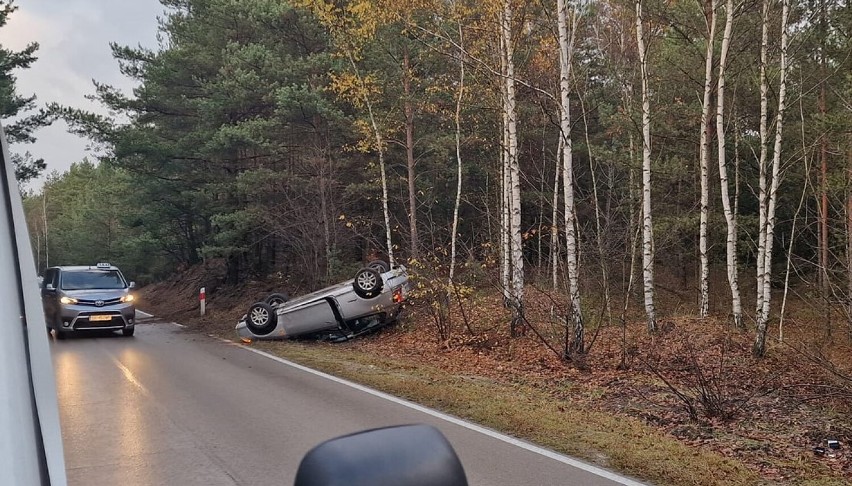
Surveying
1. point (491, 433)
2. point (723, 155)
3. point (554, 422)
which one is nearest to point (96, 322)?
point (491, 433)

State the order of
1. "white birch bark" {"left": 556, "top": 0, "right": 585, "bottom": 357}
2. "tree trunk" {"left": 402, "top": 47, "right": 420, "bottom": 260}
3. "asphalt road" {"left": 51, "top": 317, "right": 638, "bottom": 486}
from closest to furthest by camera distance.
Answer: "asphalt road" {"left": 51, "top": 317, "right": 638, "bottom": 486}
"white birch bark" {"left": 556, "top": 0, "right": 585, "bottom": 357}
"tree trunk" {"left": 402, "top": 47, "right": 420, "bottom": 260}

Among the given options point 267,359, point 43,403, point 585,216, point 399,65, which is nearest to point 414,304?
point 267,359

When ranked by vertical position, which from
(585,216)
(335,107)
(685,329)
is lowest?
(685,329)

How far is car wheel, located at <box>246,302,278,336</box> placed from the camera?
1647cm

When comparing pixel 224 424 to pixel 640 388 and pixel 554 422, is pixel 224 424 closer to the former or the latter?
pixel 554 422

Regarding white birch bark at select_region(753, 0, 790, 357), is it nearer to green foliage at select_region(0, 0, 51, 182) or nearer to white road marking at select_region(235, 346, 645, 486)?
white road marking at select_region(235, 346, 645, 486)

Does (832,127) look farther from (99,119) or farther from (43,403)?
(99,119)

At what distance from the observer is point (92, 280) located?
17547 mm

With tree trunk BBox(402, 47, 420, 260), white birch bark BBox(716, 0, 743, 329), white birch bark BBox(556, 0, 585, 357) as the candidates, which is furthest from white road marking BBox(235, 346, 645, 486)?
tree trunk BBox(402, 47, 420, 260)

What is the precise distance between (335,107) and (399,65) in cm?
268

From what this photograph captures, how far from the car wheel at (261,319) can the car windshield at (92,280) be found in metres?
3.88

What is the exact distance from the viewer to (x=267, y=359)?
13.6 meters

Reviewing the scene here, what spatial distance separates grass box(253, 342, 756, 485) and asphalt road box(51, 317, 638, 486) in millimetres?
357

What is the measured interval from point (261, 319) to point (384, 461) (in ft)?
51.3
